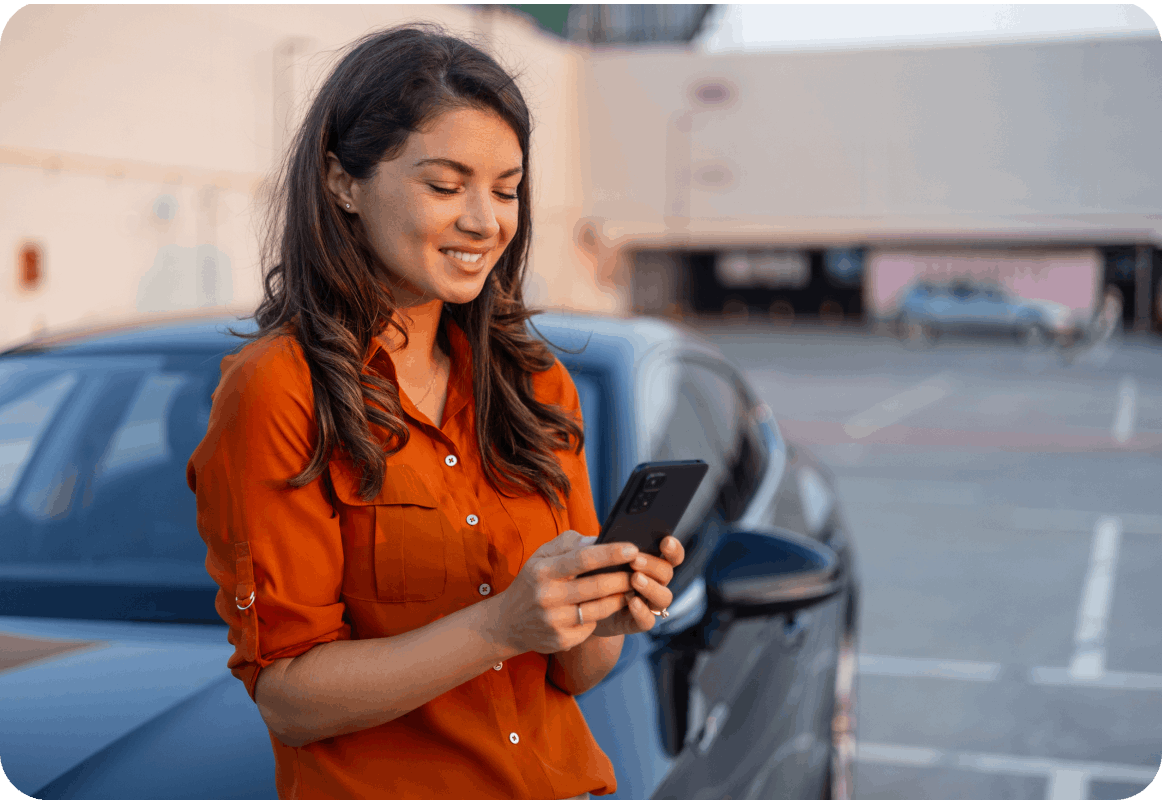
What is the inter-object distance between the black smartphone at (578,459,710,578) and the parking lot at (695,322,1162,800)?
265cm

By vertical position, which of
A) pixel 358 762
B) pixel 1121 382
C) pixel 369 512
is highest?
pixel 369 512

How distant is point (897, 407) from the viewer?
567 inches

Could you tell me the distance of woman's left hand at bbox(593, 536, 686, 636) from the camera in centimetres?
123

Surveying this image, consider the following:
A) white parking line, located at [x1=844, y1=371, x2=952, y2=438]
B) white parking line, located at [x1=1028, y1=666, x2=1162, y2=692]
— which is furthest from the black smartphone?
white parking line, located at [x1=844, y1=371, x2=952, y2=438]

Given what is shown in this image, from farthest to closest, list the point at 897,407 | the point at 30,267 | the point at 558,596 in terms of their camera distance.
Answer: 1. the point at 897,407
2. the point at 30,267
3. the point at 558,596

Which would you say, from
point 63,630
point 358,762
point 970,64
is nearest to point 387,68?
point 358,762

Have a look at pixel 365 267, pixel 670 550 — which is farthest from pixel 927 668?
pixel 365 267

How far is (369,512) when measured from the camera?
1238 mm

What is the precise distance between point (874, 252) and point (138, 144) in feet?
81.8

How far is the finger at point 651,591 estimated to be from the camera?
4.04 feet

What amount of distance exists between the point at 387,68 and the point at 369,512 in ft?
1.68

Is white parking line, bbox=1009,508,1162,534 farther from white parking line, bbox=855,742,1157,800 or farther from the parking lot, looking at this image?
white parking line, bbox=855,742,1157,800

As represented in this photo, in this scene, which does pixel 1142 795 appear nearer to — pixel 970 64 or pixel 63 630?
pixel 63 630

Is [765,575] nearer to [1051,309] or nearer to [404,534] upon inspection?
[404,534]
